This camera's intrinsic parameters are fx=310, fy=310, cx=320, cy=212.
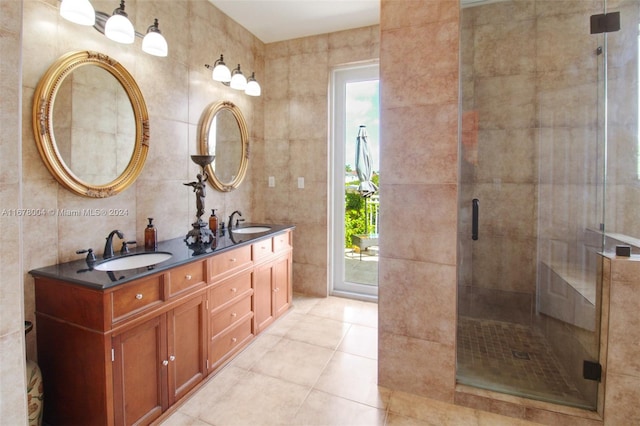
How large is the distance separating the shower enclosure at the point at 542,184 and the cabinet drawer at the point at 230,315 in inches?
59.1

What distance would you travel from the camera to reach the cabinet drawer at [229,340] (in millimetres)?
2055

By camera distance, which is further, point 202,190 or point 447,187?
point 202,190

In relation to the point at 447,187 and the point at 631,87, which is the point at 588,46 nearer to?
the point at 631,87

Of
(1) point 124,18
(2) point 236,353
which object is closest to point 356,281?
(2) point 236,353

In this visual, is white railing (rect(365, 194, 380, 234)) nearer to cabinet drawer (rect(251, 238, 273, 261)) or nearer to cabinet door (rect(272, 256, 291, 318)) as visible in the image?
cabinet door (rect(272, 256, 291, 318))

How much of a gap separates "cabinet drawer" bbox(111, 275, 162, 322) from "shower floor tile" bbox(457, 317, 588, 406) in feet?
5.52

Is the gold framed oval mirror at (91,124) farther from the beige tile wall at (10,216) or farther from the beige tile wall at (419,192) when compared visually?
the beige tile wall at (419,192)

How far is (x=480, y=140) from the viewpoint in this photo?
6.86ft

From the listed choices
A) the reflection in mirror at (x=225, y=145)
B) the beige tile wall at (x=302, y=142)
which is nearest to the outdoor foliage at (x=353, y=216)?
→ the beige tile wall at (x=302, y=142)

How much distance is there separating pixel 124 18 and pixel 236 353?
2.26 m

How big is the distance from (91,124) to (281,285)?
6.28ft

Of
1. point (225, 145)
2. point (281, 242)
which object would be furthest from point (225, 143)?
point (281, 242)

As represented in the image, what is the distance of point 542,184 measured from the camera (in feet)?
7.22

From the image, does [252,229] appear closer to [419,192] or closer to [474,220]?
[419,192]
